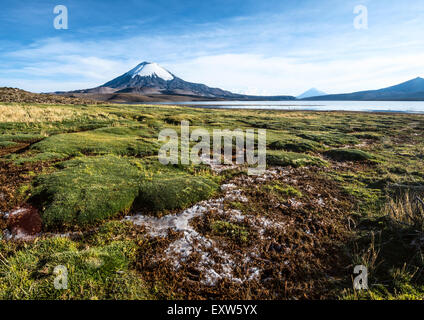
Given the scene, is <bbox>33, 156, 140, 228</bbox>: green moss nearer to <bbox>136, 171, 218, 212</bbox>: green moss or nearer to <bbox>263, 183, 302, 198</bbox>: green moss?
<bbox>136, 171, 218, 212</bbox>: green moss

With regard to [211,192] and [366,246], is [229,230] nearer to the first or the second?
[211,192]

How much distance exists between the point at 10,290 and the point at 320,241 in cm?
1108

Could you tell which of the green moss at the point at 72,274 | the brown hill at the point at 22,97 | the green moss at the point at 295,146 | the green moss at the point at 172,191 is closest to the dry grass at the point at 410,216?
the green moss at the point at 172,191

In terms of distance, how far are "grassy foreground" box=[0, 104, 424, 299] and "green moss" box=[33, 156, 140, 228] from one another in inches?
2.4

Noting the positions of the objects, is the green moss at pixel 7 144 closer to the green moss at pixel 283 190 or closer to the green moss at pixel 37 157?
the green moss at pixel 37 157

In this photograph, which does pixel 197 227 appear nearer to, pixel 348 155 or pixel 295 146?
pixel 295 146

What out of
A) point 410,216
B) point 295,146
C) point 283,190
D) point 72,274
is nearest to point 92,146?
point 72,274

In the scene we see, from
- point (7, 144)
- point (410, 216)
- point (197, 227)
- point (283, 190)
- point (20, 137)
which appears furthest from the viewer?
point (20, 137)

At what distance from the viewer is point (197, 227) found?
9578 millimetres

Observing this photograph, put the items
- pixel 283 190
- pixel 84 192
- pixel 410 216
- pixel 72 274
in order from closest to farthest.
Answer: pixel 72 274
pixel 410 216
pixel 84 192
pixel 283 190

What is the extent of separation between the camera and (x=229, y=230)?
941cm

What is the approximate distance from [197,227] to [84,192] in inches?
267

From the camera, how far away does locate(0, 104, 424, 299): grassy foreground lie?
630 cm
